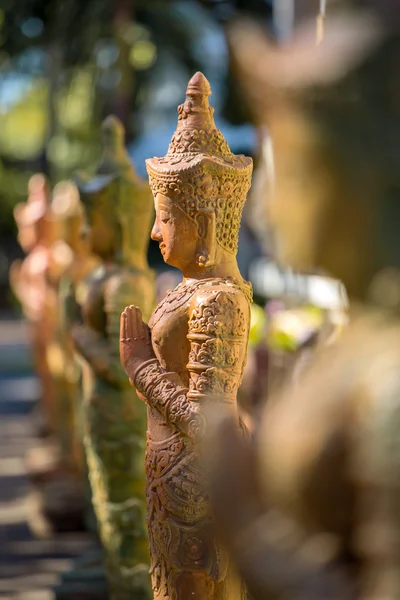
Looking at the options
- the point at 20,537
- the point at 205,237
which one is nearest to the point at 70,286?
the point at 20,537

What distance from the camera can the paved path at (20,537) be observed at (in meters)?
6.59

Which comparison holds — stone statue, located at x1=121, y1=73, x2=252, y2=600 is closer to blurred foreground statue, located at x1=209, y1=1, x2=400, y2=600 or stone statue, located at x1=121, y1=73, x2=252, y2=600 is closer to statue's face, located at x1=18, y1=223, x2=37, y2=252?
blurred foreground statue, located at x1=209, y1=1, x2=400, y2=600

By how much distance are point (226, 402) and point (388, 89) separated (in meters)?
1.62

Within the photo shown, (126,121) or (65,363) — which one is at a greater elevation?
(126,121)

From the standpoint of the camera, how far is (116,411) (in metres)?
4.84

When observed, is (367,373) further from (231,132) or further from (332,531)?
(231,132)

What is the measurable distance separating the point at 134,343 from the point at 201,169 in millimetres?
592

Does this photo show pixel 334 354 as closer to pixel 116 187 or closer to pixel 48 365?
pixel 116 187

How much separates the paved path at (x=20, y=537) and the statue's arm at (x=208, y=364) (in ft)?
10.4

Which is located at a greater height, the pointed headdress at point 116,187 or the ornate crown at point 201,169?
the ornate crown at point 201,169

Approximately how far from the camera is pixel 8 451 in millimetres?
10930

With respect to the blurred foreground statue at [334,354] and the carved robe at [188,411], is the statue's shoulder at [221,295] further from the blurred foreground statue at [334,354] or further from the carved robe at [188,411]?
the blurred foreground statue at [334,354]

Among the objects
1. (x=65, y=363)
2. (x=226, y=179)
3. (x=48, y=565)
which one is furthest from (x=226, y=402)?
(x=65, y=363)

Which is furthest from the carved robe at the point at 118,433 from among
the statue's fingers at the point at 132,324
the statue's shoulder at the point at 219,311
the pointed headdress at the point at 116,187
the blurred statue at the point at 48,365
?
the blurred statue at the point at 48,365
